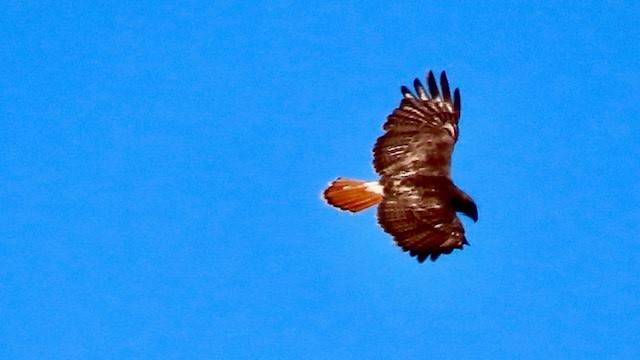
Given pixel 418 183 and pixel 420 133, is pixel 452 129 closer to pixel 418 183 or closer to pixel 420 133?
pixel 420 133

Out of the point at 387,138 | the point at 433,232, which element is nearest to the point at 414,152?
the point at 387,138

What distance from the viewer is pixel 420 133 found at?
14805mm

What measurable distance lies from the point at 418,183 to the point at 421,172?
0.19 meters

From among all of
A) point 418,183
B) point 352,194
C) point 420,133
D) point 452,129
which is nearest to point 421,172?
point 418,183

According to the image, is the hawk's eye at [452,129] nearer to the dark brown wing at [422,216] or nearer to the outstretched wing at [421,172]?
the outstretched wing at [421,172]

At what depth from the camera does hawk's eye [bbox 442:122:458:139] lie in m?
14.9

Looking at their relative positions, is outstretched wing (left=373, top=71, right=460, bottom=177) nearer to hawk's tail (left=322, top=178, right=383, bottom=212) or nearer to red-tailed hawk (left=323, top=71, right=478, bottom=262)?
red-tailed hawk (left=323, top=71, right=478, bottom=262)

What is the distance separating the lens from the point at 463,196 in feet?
47.1

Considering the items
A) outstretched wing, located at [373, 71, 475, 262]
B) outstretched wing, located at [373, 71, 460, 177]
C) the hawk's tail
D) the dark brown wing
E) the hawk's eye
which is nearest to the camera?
the dark brown wing

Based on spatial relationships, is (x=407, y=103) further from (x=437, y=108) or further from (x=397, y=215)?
(x=397, y=215)

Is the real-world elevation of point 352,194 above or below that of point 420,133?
below

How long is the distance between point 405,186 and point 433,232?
90 cm

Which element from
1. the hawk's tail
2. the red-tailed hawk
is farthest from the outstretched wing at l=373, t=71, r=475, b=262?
the hawk's tail

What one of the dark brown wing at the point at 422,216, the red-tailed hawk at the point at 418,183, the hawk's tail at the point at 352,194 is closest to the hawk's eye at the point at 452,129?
the red-tailed hawk at the point at 418,183
